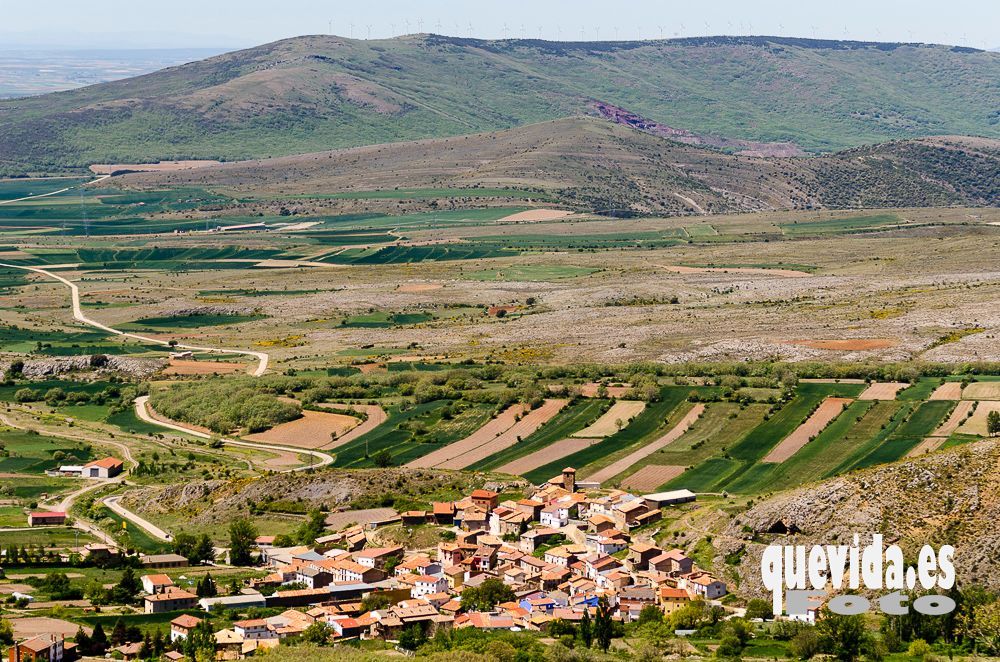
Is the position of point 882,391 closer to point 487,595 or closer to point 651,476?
point 651,476

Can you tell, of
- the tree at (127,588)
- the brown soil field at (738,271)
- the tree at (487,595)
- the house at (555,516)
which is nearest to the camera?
the tree at (487,595)

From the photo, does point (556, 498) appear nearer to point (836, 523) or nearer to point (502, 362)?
point (836, 523)

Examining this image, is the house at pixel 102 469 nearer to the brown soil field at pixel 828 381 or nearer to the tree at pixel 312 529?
the tree at pixel 312 529

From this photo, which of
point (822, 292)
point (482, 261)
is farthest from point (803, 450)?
point (482, 261)

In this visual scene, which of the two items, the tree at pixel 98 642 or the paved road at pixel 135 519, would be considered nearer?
the tree at pixel 98 642

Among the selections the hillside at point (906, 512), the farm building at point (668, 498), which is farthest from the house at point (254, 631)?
the farm building at point (668, 498)

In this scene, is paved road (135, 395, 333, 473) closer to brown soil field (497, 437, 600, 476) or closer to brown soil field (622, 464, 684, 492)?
brown soil field (497, 437, 600, 476)

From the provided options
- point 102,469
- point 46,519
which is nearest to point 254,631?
point 46,519
